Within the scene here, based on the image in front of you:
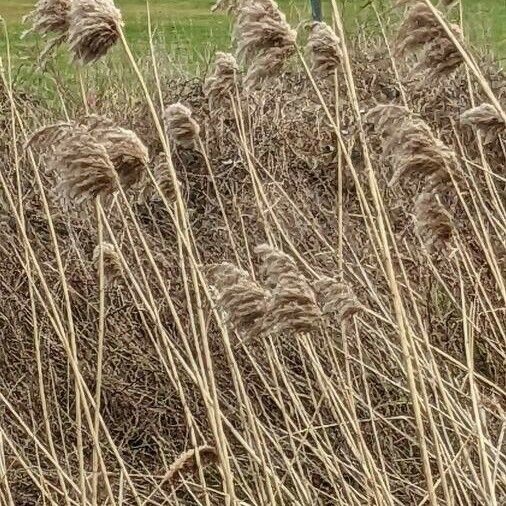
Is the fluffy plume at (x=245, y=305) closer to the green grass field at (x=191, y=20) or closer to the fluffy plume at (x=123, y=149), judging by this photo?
the fluffy plume at (x=123, y=149)

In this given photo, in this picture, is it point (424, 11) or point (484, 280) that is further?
point (484, 280)

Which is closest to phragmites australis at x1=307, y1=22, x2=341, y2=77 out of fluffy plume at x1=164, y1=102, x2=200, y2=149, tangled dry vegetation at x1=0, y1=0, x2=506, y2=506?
tangled dry vegetation at x1=0, y1=0, x2=506, y2=506

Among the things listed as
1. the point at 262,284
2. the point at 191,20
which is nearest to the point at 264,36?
the point at 262,284

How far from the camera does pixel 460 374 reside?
351 centimetres

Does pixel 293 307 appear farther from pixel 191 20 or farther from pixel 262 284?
pixel 191 20

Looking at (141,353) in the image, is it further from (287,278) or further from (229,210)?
(287,278)

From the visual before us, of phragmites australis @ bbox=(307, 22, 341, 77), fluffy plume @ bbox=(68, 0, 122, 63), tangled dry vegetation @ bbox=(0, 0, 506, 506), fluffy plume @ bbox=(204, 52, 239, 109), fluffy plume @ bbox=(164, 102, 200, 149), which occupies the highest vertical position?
fluffy plume @ bbox=(68, 0, 122, 63)

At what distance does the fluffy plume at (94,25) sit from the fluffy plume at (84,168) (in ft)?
0.57

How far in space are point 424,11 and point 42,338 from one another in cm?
230

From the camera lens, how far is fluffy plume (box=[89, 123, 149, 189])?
6.31 ft

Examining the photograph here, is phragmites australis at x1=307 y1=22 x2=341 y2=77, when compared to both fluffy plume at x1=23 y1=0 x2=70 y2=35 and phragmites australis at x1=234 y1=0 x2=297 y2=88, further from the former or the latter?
fluffy plume at x1=23 y1=0 x2=70 y2=35

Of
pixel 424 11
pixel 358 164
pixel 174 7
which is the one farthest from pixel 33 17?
pixel 174 7

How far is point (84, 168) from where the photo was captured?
1.88m

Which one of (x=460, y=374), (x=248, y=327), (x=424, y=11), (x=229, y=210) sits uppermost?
(x=424, y=11)
